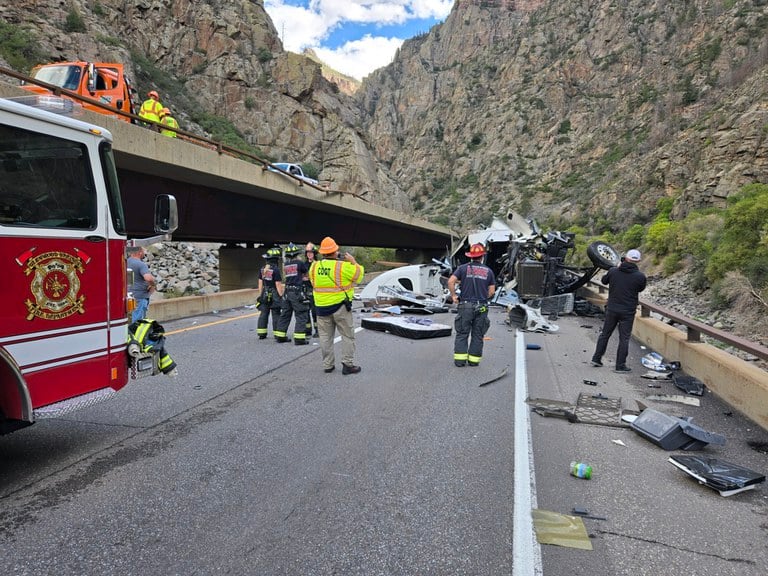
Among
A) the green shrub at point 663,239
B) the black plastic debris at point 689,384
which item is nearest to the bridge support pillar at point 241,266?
the black plastic debris at point 689,384

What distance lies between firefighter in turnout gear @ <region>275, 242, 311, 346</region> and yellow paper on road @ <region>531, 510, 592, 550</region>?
258 inches

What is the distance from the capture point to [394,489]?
12.4ft

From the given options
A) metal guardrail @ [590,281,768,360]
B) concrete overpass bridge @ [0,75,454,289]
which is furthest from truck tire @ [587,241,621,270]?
concrete overpass bridge @ [0,75,454,289]

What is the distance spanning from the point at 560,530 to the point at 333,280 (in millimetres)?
4700

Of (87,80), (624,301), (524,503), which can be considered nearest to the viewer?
(524,503)

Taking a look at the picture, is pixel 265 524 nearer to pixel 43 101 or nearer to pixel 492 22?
pixel 43 101

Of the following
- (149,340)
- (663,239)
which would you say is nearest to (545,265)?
(663,239)

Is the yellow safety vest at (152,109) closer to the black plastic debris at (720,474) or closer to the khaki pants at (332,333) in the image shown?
the khaki pants at (332,333)

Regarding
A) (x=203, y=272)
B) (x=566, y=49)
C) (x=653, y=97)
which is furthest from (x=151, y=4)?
(x=566, y=49)

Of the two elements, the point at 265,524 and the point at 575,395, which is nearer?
the point at 265,524

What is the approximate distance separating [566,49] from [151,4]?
220ft

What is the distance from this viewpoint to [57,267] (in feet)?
12.0

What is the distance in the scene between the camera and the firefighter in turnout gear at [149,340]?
4490 mm

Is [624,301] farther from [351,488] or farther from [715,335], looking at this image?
[351,488]
